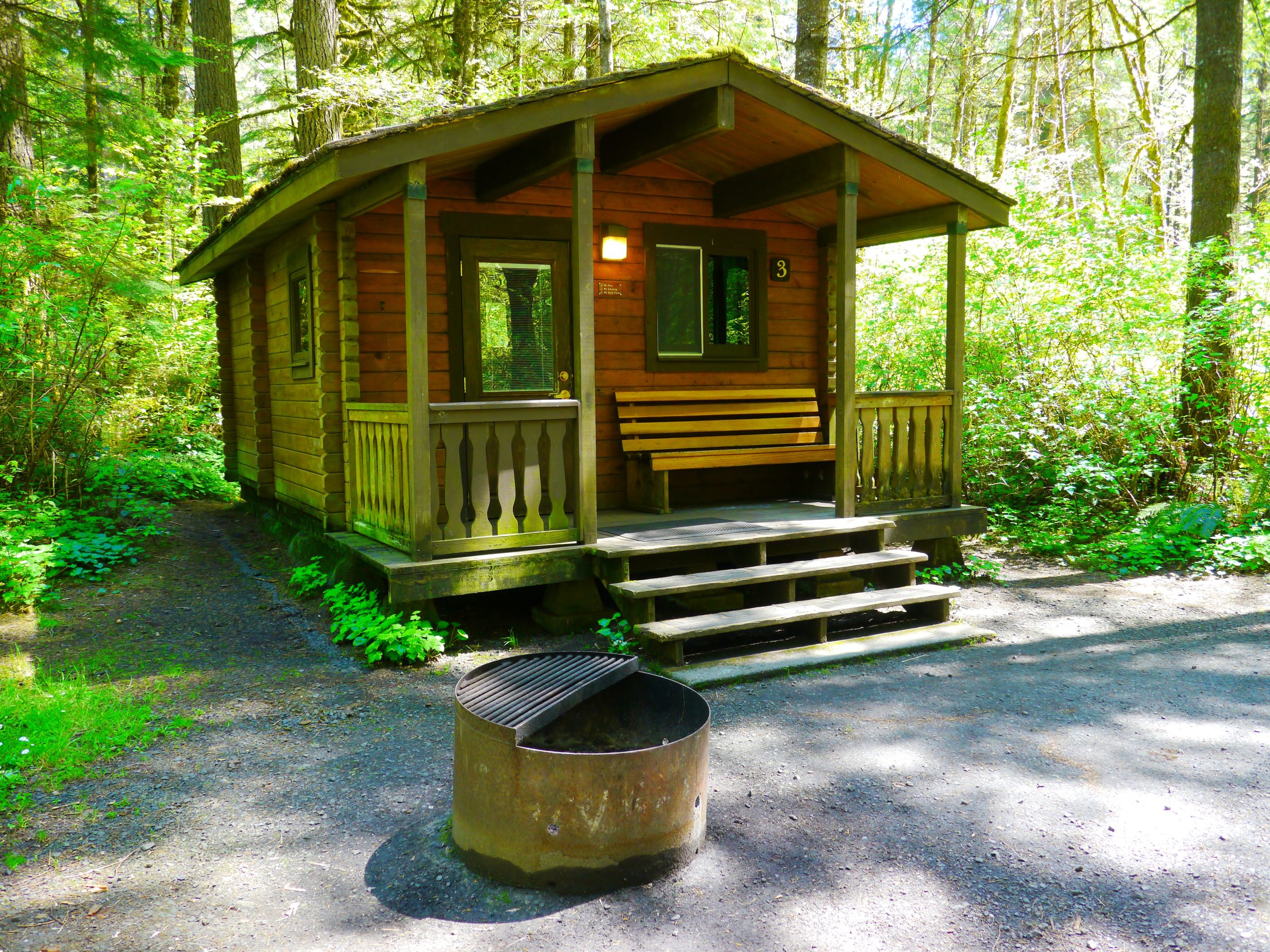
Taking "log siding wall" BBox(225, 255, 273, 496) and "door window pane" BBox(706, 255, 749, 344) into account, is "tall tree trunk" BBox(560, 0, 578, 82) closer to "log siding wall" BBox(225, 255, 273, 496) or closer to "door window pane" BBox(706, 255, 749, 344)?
"log siding wall" BBox(225, 255, 273, 496)

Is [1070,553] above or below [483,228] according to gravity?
below

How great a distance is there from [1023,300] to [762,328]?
11.8 ft

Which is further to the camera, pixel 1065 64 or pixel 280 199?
pixel 1065 64

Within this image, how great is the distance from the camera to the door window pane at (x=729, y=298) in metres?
8.30

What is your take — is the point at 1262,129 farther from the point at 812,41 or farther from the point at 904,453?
the point at 904,453

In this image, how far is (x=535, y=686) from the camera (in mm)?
3334

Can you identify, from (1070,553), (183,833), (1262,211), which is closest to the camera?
(183,833)

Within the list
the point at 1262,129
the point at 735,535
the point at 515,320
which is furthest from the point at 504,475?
the point at 1262,129

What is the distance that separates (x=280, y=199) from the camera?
20.4ft

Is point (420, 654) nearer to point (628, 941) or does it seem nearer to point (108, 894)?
point (108, 894)

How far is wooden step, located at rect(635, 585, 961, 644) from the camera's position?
5293 mm

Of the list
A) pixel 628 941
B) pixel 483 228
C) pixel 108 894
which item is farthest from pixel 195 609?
pixel 628 941

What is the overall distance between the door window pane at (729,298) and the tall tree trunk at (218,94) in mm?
8418

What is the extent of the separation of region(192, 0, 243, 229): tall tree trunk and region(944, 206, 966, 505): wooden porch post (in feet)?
34.2
